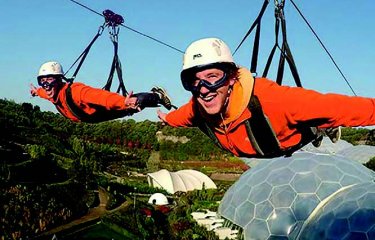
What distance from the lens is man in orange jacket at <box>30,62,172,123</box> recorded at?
8.09 meters

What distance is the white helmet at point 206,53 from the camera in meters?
5.43

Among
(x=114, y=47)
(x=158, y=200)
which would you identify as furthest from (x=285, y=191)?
(x=158, y=200)

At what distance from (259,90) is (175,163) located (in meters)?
62.7

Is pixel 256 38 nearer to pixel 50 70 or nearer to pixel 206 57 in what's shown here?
pixel 206 57

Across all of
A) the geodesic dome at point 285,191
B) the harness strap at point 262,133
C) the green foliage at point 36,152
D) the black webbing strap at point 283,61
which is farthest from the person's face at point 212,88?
the green foliage at point 36,152

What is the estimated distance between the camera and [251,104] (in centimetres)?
A: 553

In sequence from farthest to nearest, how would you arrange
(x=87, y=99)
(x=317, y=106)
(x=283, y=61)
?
(x=87, y=99), (x=283, y=61), (x=317, y=106)

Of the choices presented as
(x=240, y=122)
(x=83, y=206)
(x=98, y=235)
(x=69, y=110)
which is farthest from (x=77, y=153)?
(x=240, y=122)

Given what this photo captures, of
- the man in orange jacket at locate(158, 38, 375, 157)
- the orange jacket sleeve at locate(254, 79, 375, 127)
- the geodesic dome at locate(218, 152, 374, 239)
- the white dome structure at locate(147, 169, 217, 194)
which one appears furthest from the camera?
the white dome structure at locate(147, 169, 217, 194)

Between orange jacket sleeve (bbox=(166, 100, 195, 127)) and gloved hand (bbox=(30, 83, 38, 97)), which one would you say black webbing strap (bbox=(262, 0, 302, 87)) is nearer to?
orange jacket sleeve (bbox=(166, 100, 195, 127))

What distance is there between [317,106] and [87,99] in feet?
14.7

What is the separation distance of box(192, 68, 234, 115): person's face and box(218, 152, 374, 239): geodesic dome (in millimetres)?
14301

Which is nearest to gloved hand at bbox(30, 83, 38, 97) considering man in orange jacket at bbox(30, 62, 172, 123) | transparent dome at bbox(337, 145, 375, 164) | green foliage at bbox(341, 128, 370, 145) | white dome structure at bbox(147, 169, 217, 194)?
man in orange jacket at bbox(30, 62, 172, 123)

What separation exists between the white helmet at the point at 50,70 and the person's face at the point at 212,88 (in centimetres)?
454
